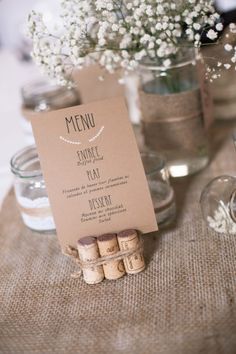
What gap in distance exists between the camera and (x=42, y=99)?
4.53 feet

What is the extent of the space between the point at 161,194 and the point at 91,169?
0.18 m

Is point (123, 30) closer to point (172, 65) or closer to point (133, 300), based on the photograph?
point (172, 65)

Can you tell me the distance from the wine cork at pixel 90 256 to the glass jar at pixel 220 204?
0.75 feet

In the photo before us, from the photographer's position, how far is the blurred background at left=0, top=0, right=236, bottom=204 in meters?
1.58

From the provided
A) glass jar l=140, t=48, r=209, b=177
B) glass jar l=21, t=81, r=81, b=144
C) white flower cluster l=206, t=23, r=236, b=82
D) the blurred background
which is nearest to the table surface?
glass jar l=140, t=48, r=209, b=177

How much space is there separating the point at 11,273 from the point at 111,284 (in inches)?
7.5

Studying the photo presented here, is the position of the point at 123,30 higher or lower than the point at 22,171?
higher

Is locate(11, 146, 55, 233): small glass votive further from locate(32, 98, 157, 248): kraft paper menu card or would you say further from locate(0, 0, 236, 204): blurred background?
locate(0, 0, 236, 204): blurred background

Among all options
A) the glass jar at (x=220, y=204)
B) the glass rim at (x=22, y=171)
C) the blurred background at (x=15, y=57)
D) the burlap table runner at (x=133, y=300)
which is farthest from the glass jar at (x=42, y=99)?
the glass jar at (x=220, y=204)

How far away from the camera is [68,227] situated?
908mm

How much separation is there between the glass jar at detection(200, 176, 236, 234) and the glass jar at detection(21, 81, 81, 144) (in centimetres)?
52

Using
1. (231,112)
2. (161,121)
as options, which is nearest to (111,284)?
(161,121)

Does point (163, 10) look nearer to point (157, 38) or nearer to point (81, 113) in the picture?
point (157, 38)

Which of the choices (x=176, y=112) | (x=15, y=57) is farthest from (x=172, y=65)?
(x=15, y=57)
